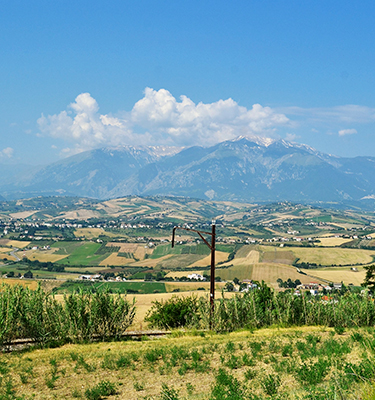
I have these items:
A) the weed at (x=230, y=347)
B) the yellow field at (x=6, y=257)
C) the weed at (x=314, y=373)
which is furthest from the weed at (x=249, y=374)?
the yellow field at (x=6, y=257)

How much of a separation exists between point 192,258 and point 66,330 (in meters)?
151

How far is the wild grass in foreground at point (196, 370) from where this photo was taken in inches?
425

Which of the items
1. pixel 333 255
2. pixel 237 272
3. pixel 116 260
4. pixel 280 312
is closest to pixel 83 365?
pixel 280 312

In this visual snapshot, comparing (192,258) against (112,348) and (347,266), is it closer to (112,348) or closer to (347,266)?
(347,266)

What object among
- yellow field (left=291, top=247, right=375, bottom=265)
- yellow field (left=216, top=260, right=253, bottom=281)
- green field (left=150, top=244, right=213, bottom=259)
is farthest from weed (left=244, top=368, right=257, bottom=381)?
green field (left=150, top=244, right=213, bottom=259)

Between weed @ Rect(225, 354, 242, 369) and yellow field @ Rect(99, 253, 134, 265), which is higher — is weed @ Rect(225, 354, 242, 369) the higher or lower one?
the higher one

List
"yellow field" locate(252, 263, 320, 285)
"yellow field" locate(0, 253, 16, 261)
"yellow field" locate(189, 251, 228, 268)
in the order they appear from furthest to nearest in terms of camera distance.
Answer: "yellow field" locate(0, 253, 16, 261) → "yellow field" locate(189, 251, 228, 268) → "yellow field" locate(252, 263, 320, 285)

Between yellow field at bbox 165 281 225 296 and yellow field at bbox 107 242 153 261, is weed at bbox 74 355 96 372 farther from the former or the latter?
yellow field at bbox 107 242 153 261

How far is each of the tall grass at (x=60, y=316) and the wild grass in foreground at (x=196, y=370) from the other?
1.63 metres

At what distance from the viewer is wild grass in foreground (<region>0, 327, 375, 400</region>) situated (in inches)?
425

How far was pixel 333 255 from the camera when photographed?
532ft

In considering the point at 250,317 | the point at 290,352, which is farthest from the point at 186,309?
the point at 290,352

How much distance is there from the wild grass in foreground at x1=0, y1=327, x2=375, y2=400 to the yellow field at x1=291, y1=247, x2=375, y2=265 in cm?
14402

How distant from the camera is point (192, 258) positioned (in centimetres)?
16975
